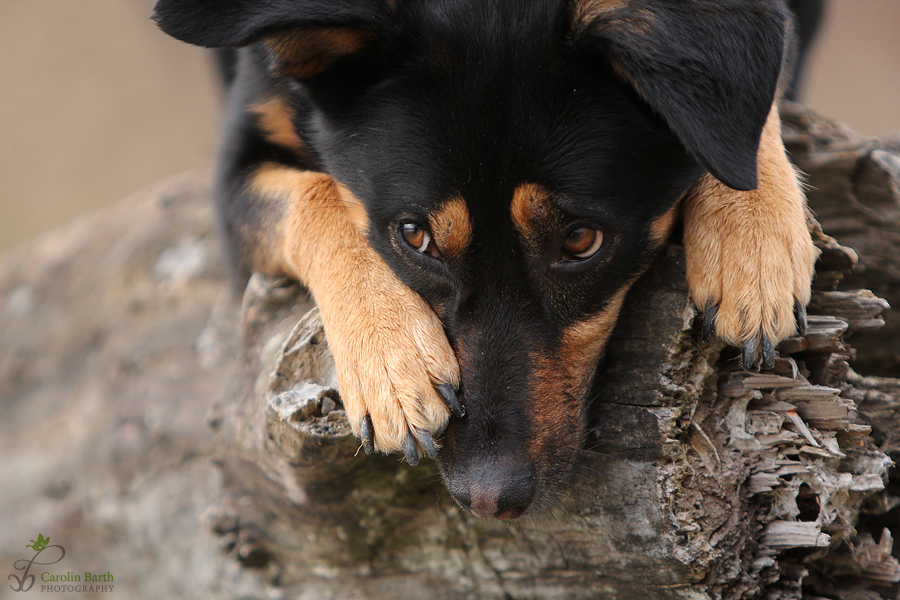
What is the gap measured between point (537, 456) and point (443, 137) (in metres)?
0.96

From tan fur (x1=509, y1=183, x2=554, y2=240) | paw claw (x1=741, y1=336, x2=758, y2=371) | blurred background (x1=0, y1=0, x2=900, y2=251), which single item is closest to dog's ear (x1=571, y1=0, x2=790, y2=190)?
tan fur (x1=509, y1=183, x2=554, y2=240)

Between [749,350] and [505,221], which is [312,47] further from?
[749,350]

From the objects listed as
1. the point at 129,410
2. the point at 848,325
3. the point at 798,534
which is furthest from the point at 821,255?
the point at 129,410

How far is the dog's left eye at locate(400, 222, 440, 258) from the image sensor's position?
2168mm

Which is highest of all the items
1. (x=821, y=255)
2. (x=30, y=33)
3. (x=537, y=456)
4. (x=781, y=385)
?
(x=821, y=255)

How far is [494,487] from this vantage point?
1.92 meters

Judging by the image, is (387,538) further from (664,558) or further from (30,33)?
(30,33)

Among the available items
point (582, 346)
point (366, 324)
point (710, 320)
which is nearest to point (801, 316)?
point (710, 320)

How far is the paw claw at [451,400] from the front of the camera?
2025mm

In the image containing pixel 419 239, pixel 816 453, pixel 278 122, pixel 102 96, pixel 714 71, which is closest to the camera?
pixel 714 71

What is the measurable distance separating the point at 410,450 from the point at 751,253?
1128 mm

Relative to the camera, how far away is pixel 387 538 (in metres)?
2.37

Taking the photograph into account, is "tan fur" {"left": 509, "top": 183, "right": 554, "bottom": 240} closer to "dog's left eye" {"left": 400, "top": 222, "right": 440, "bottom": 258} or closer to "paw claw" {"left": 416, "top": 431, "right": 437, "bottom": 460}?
"dog's left eye" {"left": 400, "top": 222, "right": 440, "bottom": 258}

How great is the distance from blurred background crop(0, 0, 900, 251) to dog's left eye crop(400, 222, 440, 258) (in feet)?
29.7
